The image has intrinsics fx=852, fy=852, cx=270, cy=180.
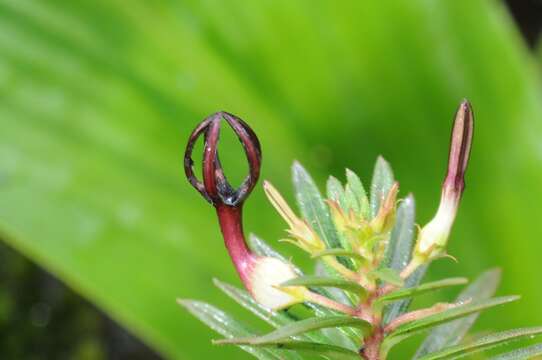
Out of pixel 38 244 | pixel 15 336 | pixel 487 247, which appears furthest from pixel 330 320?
pixel 15 336

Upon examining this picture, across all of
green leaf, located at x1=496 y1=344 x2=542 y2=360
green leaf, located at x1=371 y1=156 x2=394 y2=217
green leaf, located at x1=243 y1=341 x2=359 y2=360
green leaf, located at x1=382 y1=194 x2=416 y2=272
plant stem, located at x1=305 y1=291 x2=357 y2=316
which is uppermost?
green leaf, located at x1=371 y1=156 x2=394 y2=217

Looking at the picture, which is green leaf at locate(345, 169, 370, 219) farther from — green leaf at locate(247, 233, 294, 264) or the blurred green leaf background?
the blurred green leaf background

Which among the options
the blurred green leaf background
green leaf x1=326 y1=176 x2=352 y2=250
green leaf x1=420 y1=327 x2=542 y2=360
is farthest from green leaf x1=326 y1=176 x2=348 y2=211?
the blurred green leaf background

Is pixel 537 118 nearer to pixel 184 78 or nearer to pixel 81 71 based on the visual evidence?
pixel 184 78

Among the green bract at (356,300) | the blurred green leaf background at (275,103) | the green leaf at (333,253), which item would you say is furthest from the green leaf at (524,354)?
the blurred green leaf background at (275,103)

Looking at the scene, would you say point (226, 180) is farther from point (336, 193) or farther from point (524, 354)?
point (524, 354)

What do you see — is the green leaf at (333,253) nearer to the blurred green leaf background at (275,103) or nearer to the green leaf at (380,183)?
the green leaf at (380,183)

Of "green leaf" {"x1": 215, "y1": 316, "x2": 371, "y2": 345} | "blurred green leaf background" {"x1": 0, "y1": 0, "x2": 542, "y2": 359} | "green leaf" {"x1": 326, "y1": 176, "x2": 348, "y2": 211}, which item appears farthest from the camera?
"blurred green leaf background" {"x1": 0, "y1": 0, "x2": 542, "y2": 359}
